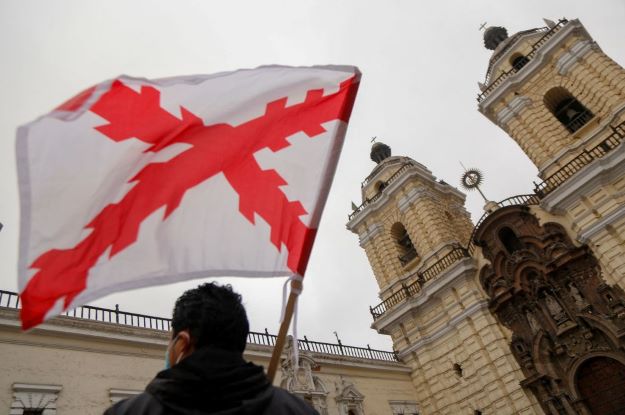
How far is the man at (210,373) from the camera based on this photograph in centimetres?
157

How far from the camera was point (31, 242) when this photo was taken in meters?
2.57

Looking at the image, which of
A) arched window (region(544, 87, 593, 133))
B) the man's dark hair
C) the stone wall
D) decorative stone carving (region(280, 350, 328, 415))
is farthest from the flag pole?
arched window (region(544, 87, 593, 133))

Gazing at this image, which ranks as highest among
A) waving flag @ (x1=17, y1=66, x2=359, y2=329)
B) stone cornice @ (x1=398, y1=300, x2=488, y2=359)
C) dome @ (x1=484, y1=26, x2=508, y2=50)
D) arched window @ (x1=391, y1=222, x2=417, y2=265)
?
dome @ (x1=484, y1=26, x2=508, y2=50)

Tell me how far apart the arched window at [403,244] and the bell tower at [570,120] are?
743 cm

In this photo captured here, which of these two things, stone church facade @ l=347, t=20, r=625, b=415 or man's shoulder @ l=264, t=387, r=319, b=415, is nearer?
man's shoulder @ l=264, t=387, r=319, b=415

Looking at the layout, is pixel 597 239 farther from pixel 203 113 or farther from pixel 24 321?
pixel 24 321

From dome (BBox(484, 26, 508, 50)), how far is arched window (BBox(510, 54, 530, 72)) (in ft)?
14.7

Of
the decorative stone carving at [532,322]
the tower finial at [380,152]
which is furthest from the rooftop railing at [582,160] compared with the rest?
the tower finial at [380,152]

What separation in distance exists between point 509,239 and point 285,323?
17862 mm

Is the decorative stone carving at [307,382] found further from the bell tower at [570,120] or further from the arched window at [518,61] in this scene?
the arched window at [518,61]

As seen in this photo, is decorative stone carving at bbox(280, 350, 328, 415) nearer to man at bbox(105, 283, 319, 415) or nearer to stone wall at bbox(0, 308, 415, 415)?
stone wall at bbox(0, 308, 415, 415)

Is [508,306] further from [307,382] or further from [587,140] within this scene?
[307,382]

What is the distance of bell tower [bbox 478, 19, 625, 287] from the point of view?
14.3 metres

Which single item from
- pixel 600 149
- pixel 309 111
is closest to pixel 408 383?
pixel 600 149
